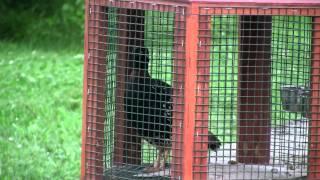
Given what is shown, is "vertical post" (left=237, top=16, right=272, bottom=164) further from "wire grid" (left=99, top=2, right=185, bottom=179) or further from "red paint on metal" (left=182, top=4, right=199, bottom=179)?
"red paint on metal" (left=182, top=4, right=199, bottom=179)

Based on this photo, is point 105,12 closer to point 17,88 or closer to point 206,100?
point 206,100

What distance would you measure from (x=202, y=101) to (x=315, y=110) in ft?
2.25

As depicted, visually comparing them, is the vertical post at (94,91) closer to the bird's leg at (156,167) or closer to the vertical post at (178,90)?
the bird's leg at (156,167)

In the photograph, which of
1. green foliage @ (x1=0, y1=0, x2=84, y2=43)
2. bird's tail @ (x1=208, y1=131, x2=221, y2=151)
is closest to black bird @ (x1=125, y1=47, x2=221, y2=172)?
bird's tail @ (x1=208, y1=131, x2=221, y2=151)

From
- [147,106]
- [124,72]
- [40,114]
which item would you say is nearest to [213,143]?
[147,106]

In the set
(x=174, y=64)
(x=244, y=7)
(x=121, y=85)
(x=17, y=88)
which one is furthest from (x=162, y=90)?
(x=17, y=88)

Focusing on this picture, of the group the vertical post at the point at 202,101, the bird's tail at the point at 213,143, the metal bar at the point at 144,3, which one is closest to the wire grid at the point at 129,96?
the metal bar at the point at 144,3

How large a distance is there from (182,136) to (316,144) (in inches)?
31.1

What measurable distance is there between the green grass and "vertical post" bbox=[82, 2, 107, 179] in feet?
4.29

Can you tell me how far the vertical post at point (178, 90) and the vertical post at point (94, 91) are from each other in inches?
22.1

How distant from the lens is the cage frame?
487 cm

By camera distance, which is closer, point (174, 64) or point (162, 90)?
point (174, 64)

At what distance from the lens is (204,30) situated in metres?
4.88

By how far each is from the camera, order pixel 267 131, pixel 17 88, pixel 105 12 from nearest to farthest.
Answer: pixel 105 12 → pixel 267 131 → pixel 17 88
